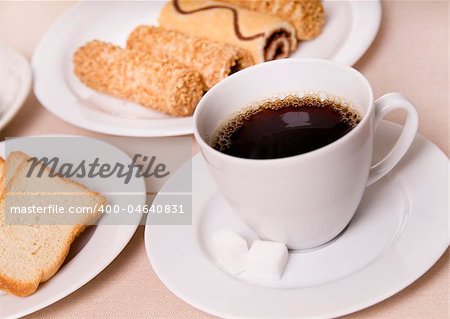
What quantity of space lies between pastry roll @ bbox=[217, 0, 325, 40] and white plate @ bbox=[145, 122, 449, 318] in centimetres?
53

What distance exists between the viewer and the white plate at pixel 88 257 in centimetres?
92

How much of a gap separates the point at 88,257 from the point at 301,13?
792 mm

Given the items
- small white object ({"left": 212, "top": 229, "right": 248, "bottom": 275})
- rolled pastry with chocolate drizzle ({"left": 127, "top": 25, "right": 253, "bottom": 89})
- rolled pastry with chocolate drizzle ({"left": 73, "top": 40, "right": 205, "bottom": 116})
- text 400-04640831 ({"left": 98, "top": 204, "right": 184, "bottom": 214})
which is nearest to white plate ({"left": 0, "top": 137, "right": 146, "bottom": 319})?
text 400-04640831 ({"left": 98, "top": 204, "right": 184, "bottom": 214})

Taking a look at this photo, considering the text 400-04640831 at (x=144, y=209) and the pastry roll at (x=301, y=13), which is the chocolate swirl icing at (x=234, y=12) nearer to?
the pastry roll at (x=301, y=13)

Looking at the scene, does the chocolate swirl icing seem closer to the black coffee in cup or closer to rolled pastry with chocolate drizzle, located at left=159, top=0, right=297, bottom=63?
rolled pastry with chocolate drizzle, located at left=159, top=0, right=297, bottom=63

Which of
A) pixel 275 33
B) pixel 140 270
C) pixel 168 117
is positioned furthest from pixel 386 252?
pixel 275 33

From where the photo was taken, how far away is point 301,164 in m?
0.76

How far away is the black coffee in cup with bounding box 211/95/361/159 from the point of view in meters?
0.84

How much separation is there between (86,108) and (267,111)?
57cm

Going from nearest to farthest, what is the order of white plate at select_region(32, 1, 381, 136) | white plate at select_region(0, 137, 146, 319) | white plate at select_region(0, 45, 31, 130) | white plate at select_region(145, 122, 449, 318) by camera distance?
white plate at select_region(145, 122, 449, 318)
white plate at select_region(0, 137, 146, 319)
white plate at select_region(32, 1, 381, 136)
white plate at select_region(0, 45, 31, 130)

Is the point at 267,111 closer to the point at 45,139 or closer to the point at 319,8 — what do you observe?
the point at 45,139

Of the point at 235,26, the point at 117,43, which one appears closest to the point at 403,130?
the point at 235,26

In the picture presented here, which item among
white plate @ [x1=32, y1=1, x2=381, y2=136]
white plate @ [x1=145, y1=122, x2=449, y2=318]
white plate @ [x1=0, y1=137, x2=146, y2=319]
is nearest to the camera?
A: white plate @ [x1=145, y1=122, x2=449, y2=318]

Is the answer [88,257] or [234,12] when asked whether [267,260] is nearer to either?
[88,257]
